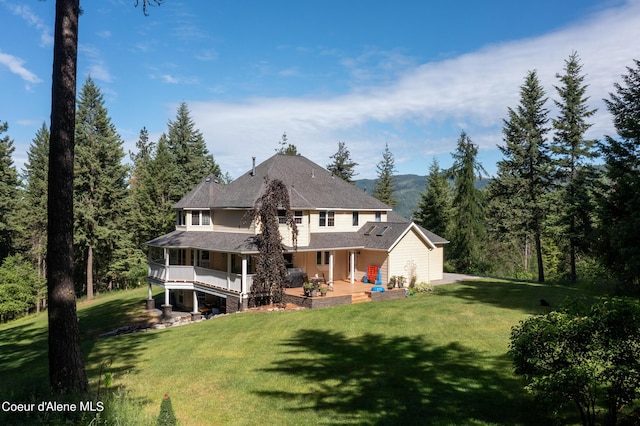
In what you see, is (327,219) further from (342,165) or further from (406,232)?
(342,165)

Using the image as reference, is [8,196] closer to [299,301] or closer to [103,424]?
[299,301]

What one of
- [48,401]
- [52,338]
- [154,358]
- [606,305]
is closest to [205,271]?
[154,358]

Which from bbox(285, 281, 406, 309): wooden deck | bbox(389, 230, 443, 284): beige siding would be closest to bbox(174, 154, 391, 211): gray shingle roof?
bbox(389, 230, 443, 284): beige siding

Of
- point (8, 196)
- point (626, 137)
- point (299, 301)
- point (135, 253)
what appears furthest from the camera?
point (135, 253)

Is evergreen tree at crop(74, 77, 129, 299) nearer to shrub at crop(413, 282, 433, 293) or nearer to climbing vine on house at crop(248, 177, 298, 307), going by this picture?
climbing vine on house at crop(248, 177, 298, 307)

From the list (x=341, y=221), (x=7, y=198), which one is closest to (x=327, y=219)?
(x=341, y=221)

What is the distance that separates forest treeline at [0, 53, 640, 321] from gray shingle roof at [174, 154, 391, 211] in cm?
1242

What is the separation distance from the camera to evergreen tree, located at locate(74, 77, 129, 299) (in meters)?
34.6

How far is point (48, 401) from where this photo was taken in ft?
19.0

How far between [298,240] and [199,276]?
6495mm

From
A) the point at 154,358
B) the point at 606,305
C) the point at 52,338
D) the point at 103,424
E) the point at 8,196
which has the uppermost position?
the point at 8,196

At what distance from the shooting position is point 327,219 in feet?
86.6

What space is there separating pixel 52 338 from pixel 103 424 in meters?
2.81

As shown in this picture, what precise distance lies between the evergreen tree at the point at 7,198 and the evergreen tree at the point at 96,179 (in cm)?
606
